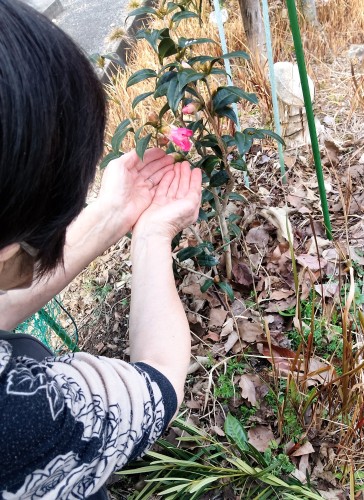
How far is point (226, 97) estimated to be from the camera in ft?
4.73

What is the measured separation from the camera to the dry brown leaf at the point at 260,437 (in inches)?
59.2

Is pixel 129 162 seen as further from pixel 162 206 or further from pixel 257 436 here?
pixel 257 436

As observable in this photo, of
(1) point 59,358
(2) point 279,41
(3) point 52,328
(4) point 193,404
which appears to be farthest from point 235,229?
(2) point 279,41

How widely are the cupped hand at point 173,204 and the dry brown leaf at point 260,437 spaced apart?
0.62 m

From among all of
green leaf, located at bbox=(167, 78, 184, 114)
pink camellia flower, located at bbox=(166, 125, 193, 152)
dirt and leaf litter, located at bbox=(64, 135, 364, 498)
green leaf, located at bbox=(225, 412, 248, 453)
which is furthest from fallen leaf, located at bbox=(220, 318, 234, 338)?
green leaf, located at bbox=(167, 78, 184, 114)

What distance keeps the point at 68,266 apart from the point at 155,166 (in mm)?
377

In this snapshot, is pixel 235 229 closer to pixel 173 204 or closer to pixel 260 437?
pixel 173 204

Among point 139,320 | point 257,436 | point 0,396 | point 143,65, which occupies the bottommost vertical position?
point 257,436

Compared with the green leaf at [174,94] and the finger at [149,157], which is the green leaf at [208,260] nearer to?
the finger at [149,157]

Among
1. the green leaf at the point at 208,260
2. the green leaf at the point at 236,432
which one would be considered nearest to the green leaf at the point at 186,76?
the green leaf at the point at 208,260

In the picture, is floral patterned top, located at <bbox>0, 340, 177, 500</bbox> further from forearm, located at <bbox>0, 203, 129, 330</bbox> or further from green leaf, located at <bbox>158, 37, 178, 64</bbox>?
green leaf, located at <bbox>158, 37, 178, 64</bbox>

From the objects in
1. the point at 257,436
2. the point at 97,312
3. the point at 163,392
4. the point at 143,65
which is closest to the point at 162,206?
the point at 163,392

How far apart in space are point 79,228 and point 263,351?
70cm

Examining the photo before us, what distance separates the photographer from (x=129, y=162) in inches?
58.6
